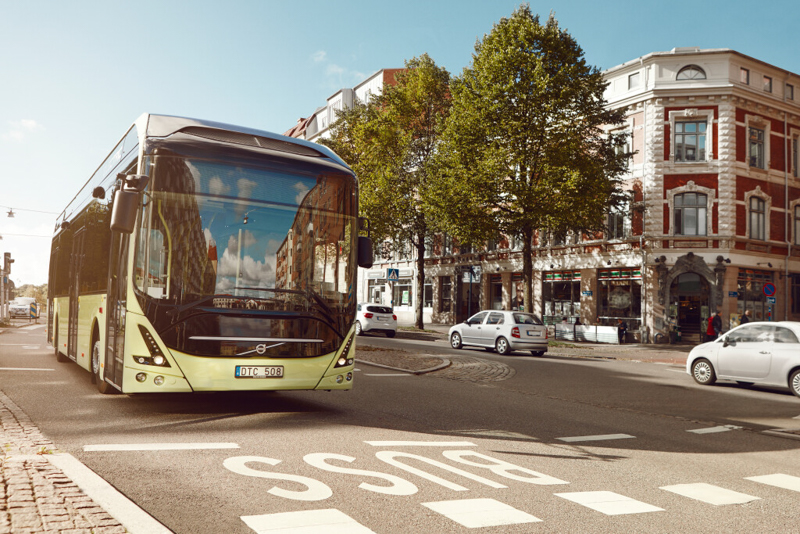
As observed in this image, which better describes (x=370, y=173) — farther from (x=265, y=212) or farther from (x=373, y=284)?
(x=265, y=212)

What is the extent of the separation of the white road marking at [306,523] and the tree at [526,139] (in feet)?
78.6

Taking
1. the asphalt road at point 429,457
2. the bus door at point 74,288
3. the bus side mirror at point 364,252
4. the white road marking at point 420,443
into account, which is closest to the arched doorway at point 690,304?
the asphalt road at point 429,457

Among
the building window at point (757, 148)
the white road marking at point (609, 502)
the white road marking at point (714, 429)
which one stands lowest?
the white road marking at point (714, 429)

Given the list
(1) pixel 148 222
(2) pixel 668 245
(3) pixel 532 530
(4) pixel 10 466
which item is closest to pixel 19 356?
(1) pixel 148 222

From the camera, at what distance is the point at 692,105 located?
108 ft

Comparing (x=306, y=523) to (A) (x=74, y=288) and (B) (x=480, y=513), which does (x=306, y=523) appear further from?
(A) (x=74, y=288)

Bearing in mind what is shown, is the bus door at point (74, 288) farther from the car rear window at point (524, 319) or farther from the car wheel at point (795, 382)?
the car rear window at point (524, 319)

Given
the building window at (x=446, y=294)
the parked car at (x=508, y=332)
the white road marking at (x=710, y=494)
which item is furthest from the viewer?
the building window at (x=446, y=294)

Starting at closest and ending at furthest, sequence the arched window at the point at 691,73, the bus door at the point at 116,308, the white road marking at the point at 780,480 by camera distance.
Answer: the white road marking at the point at 780,480, the bus door at the point at 116,308, the arched window at the point at 691,73

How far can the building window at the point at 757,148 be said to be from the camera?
33.6 m

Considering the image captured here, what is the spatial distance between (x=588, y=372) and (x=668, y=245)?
56.4 ft

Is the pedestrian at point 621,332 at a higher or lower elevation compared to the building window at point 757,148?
lower

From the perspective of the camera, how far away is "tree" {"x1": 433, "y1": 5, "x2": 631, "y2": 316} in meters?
28.0

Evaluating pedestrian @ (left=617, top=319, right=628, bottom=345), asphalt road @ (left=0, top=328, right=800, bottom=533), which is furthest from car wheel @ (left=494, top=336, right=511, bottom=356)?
asphalt road @ (left=0, top=328, right=800, bottom=533)
